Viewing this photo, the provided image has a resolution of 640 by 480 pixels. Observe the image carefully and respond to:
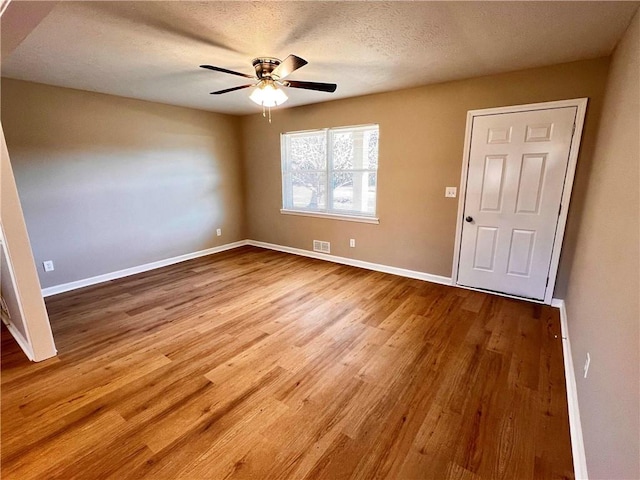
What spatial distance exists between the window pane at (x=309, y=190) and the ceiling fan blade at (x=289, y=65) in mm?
2446

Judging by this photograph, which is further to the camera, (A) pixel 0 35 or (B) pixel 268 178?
(B) pixel 268 178

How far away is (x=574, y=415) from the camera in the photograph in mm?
1709

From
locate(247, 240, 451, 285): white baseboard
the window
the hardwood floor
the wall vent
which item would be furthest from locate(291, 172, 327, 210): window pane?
the hardwood floor

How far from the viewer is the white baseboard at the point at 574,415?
141 cm

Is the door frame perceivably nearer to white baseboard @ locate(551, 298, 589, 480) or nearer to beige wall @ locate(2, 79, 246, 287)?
white baseboard @ locate(551, 298, 589, 480)

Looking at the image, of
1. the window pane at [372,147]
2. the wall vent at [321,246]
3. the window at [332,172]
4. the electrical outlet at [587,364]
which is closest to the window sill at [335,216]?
the window at [332,172]

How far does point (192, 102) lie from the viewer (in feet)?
13.9

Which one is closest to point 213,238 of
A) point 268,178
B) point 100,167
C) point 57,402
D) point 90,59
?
point 268,178

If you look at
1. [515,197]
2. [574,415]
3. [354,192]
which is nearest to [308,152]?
[354,192]

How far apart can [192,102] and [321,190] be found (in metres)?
2.25

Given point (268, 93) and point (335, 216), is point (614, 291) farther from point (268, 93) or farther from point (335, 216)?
point (335, 216)

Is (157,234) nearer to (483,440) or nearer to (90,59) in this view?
(90,59)

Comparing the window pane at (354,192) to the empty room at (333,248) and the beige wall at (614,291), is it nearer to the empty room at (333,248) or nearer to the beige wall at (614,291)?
the empty room at (333,248)

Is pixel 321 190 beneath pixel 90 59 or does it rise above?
beneath
